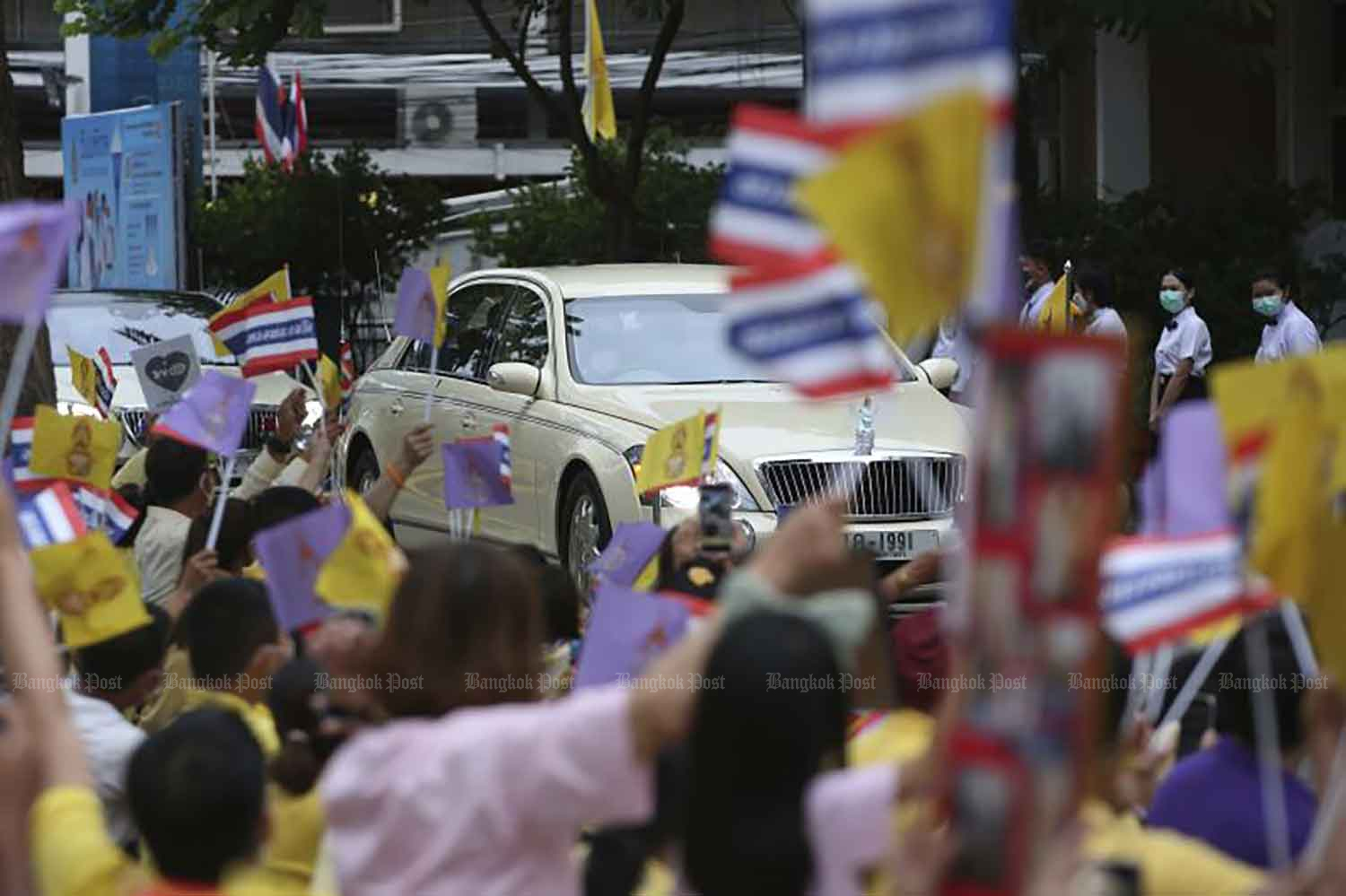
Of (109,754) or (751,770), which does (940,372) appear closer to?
(109,754)

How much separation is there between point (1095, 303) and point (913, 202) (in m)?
13.1

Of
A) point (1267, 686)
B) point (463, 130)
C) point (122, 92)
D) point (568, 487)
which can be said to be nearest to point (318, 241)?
point (122, 92)

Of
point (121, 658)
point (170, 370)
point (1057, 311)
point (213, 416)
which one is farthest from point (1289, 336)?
point (121, 658)

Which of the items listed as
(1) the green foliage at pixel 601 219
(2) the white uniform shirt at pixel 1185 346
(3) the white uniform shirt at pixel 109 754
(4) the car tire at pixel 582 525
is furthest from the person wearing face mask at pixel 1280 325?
(3) the white uniform shirt at pixel 109 754

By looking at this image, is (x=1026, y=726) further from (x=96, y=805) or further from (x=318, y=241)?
(x=318, y=241)

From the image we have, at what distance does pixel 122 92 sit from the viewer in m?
26.4

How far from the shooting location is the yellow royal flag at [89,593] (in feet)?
17.2

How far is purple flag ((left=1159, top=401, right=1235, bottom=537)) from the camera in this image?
3752mm

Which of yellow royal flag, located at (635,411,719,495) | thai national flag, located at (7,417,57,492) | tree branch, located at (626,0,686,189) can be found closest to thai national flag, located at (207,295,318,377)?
yellow royal flag, located at (635,411,719,495)

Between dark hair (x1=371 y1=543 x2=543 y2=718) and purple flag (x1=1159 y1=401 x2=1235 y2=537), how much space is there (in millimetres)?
916

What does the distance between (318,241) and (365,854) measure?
22.4 meters

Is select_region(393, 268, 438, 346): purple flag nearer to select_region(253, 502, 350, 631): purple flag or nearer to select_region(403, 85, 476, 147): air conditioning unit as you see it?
select_region(253, 502, 350, 631): purple flag

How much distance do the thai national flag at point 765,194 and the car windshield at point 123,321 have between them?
41.9 feet

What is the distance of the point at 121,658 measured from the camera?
17.9 ft
